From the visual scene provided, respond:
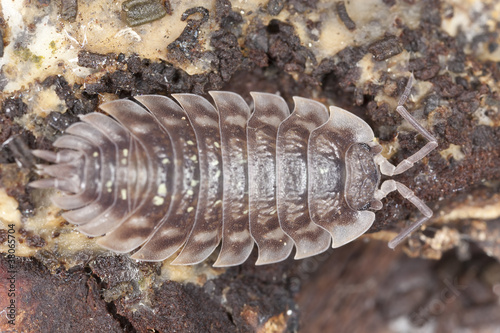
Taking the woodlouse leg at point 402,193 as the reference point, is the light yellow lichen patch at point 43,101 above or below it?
above

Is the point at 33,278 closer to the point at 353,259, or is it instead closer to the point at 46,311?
the point at 46,311

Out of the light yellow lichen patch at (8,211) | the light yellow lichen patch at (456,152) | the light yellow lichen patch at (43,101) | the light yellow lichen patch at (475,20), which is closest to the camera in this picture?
the light yellow lichen patch at (8,211)

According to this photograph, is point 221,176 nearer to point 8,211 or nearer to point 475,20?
point 8,211

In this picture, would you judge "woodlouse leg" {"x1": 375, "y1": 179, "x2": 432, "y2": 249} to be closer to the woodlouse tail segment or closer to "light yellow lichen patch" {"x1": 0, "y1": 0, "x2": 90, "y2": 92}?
the woodlouse tail segment

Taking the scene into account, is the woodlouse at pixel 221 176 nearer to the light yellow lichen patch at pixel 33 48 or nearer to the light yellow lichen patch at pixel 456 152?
the light yellow lichen patch at pixel 456 152

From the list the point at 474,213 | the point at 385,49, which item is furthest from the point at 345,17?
the point at 474,213

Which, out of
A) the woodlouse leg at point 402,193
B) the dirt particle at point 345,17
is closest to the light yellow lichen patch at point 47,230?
the woodlouse leg at point 402,193
